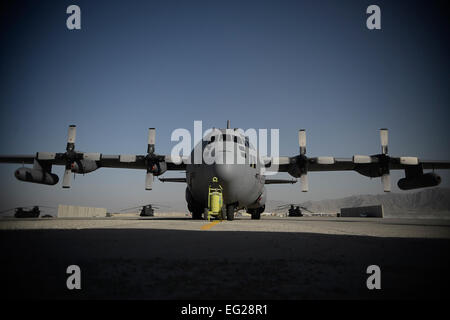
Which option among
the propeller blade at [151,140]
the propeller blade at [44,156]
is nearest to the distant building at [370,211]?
the propeller blade at [151,140]

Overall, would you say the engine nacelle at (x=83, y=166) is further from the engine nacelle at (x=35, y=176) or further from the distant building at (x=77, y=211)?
the distant building at (x=77, y=211)

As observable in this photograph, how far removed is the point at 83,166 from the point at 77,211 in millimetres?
21722

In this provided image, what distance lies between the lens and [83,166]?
2050 cm

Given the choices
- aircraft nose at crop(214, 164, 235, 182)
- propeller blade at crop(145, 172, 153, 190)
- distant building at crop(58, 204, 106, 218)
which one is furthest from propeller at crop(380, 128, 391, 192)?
distant building at crop(58, 204, 106, 218)

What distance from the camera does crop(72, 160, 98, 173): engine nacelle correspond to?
20188 mm

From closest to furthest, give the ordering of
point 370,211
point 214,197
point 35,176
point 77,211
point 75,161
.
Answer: point 214,197, point 35,176, point 75,161, point 77,211, point 370,211

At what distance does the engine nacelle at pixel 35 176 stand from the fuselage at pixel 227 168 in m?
11.3

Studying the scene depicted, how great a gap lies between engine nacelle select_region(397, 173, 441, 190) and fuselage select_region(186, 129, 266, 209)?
12.3 meters

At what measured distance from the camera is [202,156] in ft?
50.5

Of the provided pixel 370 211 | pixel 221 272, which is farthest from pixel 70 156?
pixel 370 211

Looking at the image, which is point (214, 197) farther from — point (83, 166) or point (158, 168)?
point (83, 166)

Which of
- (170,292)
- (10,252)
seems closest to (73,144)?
(10,252)

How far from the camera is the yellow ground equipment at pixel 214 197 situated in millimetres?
14609

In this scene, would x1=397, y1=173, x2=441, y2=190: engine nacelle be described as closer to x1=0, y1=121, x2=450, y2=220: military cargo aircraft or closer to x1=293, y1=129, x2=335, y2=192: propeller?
x1=0, y1=121, x2=450, y2=220: military cargo aircraft
